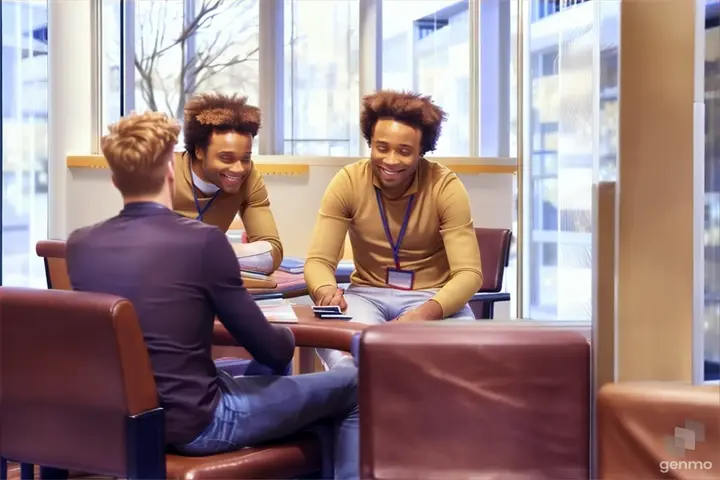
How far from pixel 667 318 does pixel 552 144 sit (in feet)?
11.4

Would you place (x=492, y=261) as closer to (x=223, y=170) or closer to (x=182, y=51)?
(x=223, y=170)

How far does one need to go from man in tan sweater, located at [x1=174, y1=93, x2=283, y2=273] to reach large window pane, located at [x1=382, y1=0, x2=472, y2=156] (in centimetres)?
235

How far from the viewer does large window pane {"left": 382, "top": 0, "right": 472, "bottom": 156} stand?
5062 millimetres

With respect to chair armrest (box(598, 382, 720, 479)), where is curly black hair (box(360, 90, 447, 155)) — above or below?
above

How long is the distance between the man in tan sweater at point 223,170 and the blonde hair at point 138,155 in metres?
0.95

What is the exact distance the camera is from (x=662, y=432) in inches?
50.1

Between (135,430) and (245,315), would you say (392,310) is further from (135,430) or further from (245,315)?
(135,430)

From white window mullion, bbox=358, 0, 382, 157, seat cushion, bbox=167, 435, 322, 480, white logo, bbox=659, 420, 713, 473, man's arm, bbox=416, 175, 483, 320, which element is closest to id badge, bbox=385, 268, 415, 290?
man's arm, bbox=416, 175, 483, 320

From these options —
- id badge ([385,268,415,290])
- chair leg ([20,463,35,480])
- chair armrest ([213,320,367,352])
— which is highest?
id badge ([385,268,415,290])

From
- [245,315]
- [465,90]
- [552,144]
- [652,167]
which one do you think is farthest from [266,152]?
[652,167]

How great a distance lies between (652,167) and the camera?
1.33m

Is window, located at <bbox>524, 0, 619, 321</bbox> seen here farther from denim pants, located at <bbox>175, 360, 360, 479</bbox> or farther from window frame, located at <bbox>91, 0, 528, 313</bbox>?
denim pants, located at <bbox>175, 360, 360, 479</bbox>

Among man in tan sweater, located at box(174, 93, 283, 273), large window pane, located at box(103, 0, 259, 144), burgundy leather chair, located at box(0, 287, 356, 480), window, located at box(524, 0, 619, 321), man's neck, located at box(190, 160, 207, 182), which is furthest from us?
large window pane, located at box(103, 0, 259, 144)

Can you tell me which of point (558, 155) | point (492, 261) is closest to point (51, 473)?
point (492, 261)
